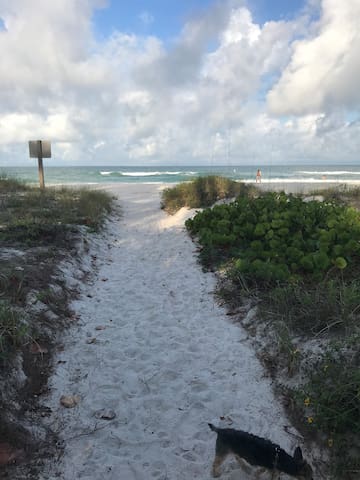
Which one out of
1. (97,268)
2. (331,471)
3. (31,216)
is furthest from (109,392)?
(31,216)

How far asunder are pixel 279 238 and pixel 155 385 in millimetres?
3504

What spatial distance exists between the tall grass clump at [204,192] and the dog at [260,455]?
8882mm

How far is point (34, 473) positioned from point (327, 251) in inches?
170

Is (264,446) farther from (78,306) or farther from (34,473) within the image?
(78,306)

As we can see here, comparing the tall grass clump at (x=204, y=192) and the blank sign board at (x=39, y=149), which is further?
the blank sign board at (x=39, y=149)

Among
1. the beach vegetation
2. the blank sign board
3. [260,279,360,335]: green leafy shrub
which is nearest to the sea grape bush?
[260,279,360,335]: green leafy shrub

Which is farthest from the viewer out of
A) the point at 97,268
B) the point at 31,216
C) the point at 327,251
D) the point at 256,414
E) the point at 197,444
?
the point at 31,216

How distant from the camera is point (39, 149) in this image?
1164cm

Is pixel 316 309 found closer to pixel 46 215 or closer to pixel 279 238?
pixel 279 238

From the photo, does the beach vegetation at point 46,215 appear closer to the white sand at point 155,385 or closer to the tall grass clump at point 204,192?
the white sand at point 155,385

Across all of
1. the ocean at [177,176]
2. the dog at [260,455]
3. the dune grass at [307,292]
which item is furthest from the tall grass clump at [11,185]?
the dog at [260,455]

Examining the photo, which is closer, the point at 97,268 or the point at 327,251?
the point at 327,251

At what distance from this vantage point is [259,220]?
6668 millimetres

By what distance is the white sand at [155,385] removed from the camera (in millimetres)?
2320
